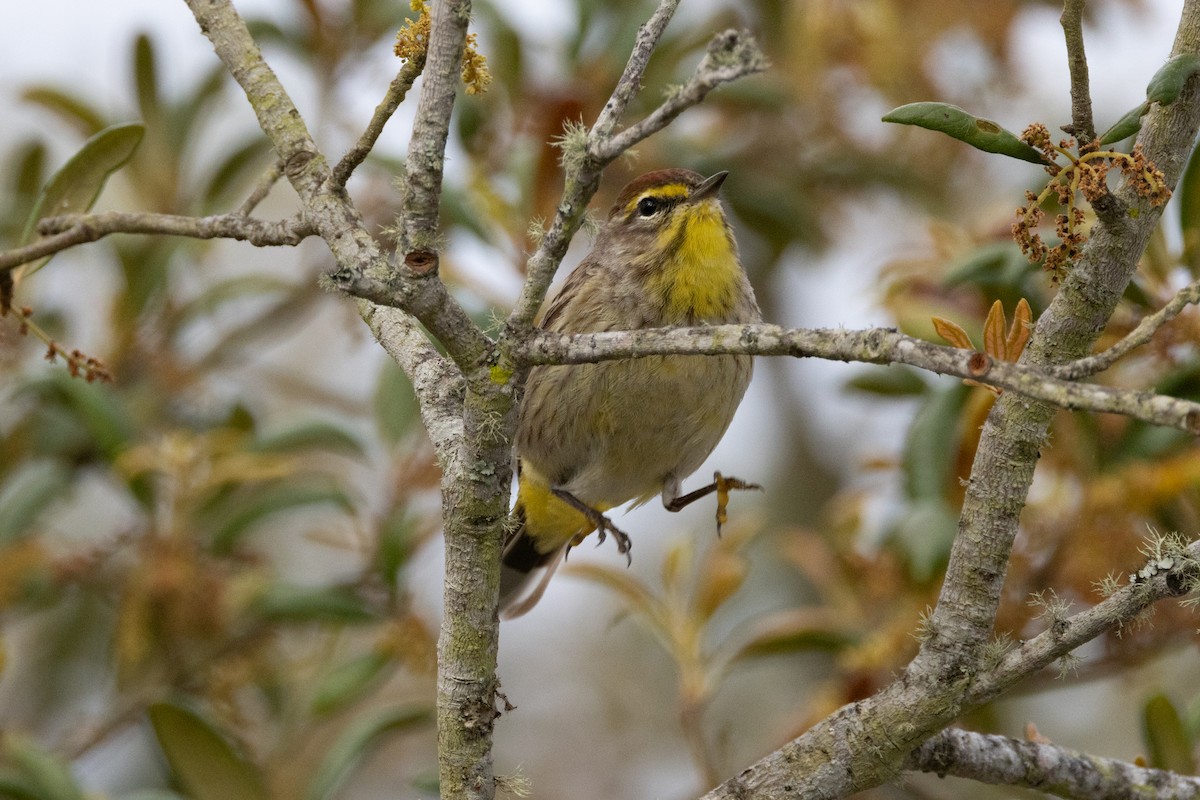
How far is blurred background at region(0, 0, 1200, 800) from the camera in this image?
3785mm

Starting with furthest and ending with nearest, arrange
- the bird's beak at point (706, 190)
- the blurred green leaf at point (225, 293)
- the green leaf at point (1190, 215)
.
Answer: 1. the blurred green leaf at point (225, 293)
2. the bird's beak at point (706, 190)
3. the green leaf at point (1190, 215)

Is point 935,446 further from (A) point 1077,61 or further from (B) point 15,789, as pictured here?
(B) point 15,789

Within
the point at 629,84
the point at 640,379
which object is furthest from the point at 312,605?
the point at 629,84

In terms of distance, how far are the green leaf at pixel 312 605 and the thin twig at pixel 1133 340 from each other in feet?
9.55

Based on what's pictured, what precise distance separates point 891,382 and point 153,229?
8.97 feet

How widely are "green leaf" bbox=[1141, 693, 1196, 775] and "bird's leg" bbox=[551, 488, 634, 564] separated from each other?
1661 mm

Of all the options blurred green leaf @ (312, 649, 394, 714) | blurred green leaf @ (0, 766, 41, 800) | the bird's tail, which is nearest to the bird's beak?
the bird's tail

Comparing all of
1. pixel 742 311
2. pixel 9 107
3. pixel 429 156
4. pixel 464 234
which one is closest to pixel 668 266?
pixel 742 311

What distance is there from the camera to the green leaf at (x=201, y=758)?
3373 millimetres

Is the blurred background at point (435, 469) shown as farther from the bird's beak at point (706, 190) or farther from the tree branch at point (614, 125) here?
the tree branch at point (614, 125)

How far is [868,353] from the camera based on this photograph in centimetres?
180

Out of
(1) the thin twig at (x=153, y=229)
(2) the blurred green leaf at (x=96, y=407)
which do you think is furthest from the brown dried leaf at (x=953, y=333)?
(2) the blurred green leaf at (x=96, y=407)

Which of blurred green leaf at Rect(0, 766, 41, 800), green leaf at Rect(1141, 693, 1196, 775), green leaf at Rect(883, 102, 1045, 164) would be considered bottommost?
green leaf at Rect(1141, 693, 1196, 775)

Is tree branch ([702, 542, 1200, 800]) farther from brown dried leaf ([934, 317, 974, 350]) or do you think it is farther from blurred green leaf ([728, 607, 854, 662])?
blurred green leaf ([728, 607, 854, 662])
